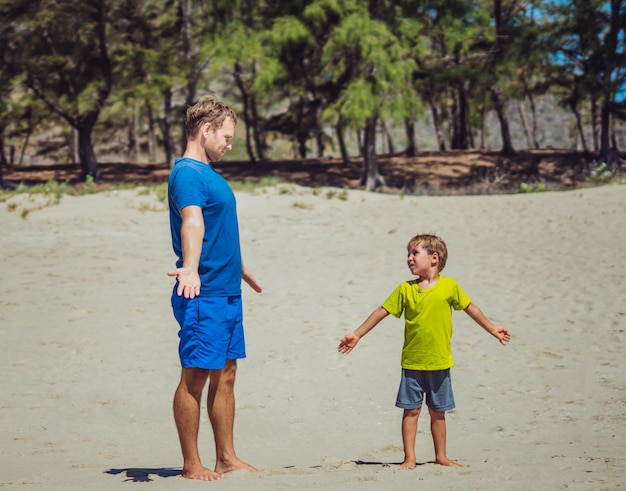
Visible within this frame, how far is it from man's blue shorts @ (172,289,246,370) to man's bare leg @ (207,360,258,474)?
200 millimetres

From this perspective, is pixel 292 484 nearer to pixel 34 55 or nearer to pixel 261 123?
pixel 34 55

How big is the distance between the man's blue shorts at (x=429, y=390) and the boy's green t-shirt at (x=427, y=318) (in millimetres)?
71

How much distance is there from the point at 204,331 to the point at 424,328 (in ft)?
4.19

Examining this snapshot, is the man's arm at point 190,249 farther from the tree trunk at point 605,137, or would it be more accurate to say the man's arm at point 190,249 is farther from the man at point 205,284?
the tree trunk at point 605,137

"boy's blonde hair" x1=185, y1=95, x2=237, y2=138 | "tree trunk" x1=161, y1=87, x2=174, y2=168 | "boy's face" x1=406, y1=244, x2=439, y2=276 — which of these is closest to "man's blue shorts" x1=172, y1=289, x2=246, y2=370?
"boy's blonde hair" x1=185, y1=95, x2=237, y2=138

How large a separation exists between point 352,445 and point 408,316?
1.74 m

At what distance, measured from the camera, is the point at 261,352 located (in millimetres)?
8695

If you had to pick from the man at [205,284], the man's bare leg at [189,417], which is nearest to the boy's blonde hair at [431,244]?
the man at [205,284]

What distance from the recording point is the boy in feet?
15.6

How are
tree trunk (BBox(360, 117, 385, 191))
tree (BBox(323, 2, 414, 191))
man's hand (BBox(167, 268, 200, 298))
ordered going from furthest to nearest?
tree trunk (BBox(360, 117, 385, 191)) < tree (BBox(323, 2, 414, 191)) < man's hand (BBox(167, 268, 200, 298))

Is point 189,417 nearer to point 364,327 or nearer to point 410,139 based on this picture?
point 364,327

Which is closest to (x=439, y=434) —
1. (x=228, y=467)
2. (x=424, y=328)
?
(x=424, y=328)

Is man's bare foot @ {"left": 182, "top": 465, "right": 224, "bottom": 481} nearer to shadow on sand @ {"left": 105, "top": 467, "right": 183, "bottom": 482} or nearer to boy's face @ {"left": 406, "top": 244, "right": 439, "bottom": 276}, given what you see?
shadow on sand @ {"left": 105, "top": 467, "right": 183, "bottom": 482}

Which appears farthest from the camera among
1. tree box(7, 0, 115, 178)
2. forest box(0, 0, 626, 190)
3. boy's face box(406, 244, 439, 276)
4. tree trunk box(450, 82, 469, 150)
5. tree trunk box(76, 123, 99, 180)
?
tree trunk box(450, 82, 469, 150)
